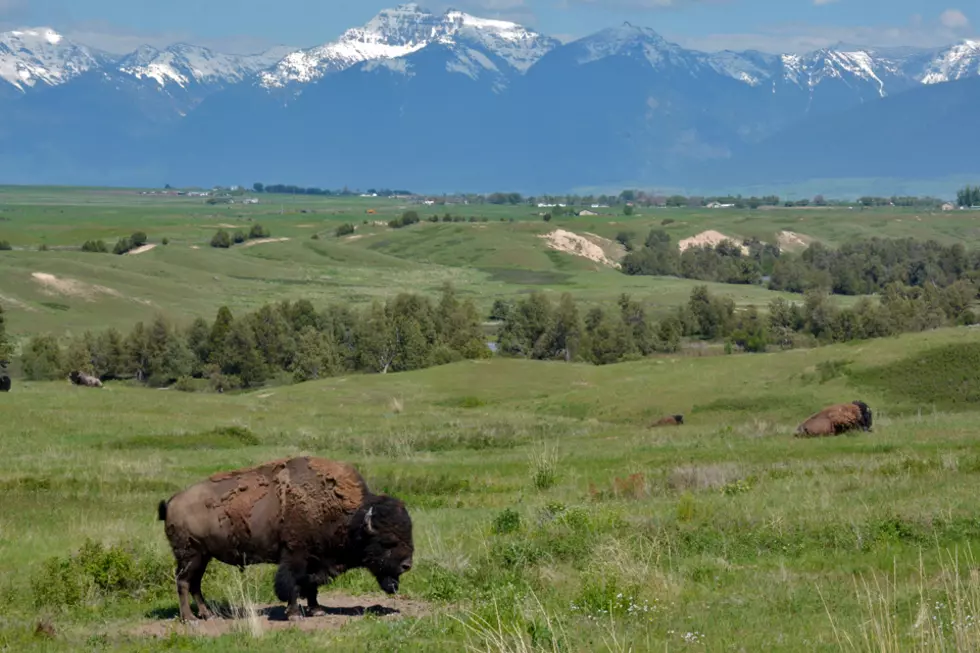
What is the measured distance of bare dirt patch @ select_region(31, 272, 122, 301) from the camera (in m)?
128

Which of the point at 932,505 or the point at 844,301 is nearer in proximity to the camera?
the point at 932,505

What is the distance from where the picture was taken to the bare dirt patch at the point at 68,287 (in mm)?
127688

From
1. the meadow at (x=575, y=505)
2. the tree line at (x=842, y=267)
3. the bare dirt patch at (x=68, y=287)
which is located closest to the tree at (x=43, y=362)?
the meadow at (x=575, y=505)

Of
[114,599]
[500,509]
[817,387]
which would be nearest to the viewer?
[114,599]

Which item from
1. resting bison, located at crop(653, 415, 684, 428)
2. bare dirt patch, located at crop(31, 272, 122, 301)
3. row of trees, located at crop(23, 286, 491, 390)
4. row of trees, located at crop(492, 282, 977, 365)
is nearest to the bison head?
resting bison, located at crop(653, 415, 684, 428)

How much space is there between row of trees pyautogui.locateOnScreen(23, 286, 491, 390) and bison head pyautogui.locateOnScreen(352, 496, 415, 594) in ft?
250

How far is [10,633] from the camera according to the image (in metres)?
13.0

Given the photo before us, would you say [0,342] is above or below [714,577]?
below

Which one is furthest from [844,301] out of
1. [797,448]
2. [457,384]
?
[797,448]

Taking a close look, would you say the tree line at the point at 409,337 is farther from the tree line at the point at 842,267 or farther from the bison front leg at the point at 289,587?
the bison front leg at the point at 289,587

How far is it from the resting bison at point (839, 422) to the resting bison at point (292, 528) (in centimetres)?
1972

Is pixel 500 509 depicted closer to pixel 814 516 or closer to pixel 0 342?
pixel 814 516

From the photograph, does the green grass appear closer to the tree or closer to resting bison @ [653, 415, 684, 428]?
resting bison @ [653, 415, 684, 428]

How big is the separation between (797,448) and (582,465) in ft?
16.0
